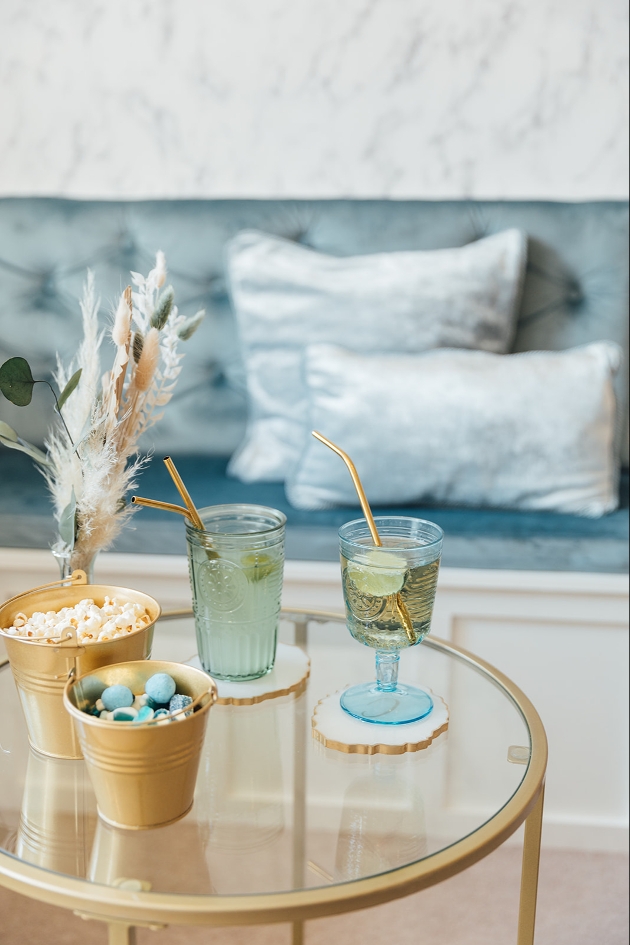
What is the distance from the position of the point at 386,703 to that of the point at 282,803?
156mm

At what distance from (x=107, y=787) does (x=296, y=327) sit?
1179 mm

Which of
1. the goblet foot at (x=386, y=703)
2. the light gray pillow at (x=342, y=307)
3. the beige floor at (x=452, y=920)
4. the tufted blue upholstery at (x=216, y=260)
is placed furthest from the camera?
the tufted blue upholstery at (x=216, y=260)

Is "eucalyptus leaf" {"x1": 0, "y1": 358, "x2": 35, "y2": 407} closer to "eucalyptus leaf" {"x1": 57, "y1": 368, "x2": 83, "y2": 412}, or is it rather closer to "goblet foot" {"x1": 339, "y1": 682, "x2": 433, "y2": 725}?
"eucalyptus leaf" {"x1": 57, "y1": 368, "x2": 83, "y2": 412}

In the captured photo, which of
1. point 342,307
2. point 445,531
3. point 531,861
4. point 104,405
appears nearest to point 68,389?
point 104,405

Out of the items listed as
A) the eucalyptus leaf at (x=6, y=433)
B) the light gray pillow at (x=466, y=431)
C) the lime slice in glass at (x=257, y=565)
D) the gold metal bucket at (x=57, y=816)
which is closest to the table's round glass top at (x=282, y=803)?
the gold metal bucket at (x=57, y=816)

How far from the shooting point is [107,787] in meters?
0.63

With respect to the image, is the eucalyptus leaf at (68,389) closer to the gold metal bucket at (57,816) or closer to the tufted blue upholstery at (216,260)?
the gold metal bucket at (57,816)

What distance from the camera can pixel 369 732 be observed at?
789mm

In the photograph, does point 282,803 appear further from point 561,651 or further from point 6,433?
point 561,651

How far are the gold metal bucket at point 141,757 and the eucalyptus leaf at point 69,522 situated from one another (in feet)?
0.66

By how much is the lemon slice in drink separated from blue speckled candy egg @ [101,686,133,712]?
9.0 inches

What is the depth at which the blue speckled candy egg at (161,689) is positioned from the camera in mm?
666

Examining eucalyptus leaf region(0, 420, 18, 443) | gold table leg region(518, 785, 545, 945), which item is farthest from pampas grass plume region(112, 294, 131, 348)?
gold table leg region(518, 785, 545, 945)

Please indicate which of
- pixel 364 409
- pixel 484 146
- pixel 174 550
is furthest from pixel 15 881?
pixel 484 146
